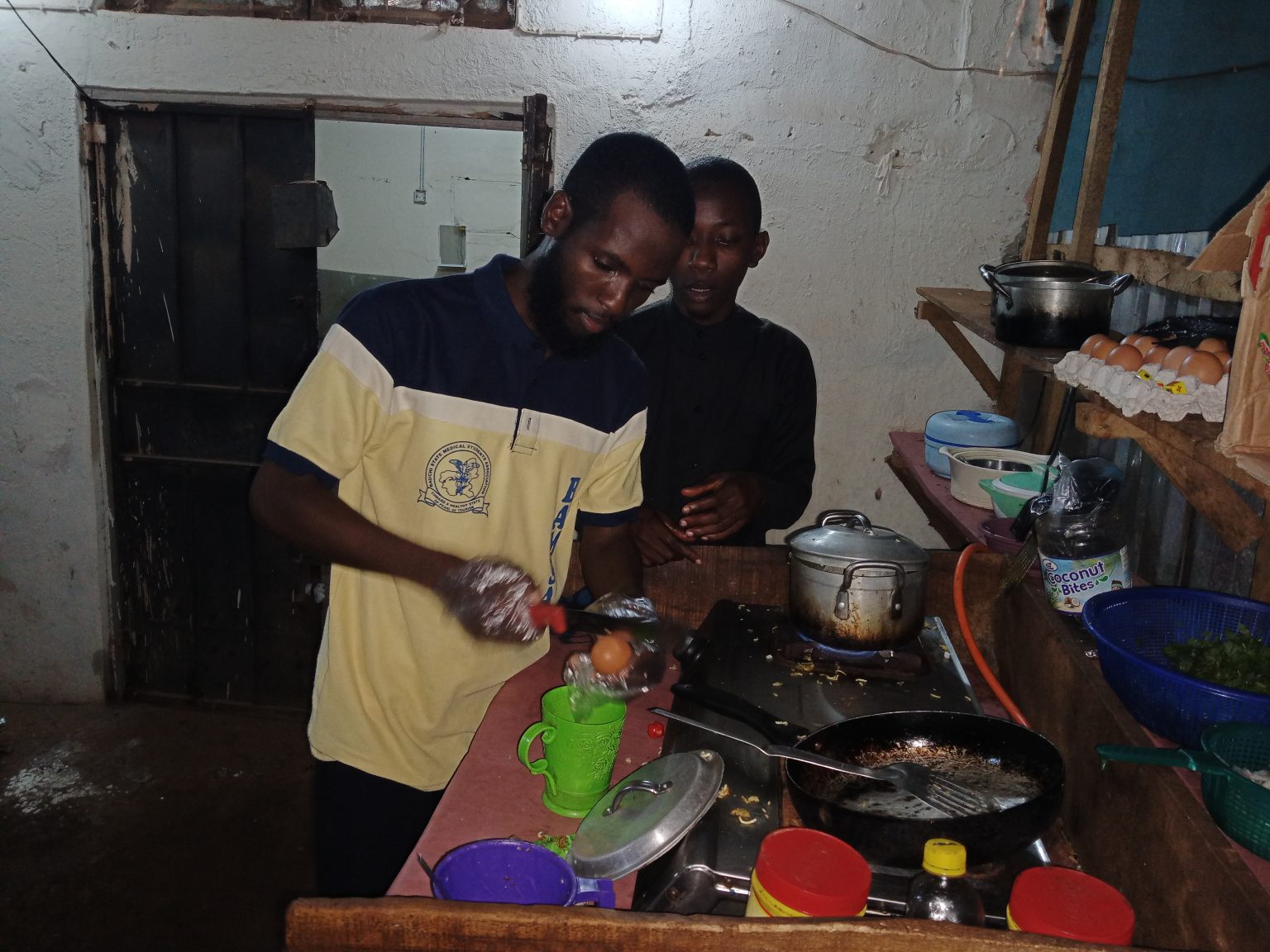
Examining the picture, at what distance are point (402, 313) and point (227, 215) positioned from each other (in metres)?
2.89

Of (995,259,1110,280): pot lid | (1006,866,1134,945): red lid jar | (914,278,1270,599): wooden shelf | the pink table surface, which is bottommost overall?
the pink table surface

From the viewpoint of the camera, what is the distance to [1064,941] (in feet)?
3.45

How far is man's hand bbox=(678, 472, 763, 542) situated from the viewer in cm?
251

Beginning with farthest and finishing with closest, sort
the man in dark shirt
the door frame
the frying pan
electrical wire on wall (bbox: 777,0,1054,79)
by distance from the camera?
the door frame < electrical wire on wall (bbox: 777,0,1054,79) < the man in dark shirt < the frying pan

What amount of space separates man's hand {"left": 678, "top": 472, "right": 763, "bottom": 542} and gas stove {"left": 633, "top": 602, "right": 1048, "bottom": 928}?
0.70 feet

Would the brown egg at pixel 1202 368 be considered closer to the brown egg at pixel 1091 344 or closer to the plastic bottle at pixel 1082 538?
the brown egg at pixel 1091 344

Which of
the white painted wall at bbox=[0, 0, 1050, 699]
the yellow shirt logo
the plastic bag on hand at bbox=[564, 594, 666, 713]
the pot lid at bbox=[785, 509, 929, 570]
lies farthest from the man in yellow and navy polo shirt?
the white painted wall at bbox=[0, 0, 1050, 699]

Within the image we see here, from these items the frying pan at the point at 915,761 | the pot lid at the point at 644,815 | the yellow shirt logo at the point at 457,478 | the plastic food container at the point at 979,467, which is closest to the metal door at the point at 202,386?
the yellow shirt logo at the point at 457,478

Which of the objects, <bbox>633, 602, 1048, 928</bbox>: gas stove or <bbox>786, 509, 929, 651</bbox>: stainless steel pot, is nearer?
<bbox>633, 602, 1048, 928</bbox>: gas stove

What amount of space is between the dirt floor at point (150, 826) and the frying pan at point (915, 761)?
2344mm

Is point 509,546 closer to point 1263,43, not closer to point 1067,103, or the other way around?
point 1263,43

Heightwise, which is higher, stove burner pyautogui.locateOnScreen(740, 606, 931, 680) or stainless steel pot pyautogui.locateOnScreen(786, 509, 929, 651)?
stainless steel pot pyautogui.locateOnScreen(786, 509, 929, 651)

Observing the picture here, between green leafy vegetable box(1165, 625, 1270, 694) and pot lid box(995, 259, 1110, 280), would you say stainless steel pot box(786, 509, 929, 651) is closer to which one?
green leafy vegetable box(1165, 625, 1270, 694)

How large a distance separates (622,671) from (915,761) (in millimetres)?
555
